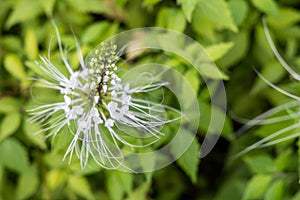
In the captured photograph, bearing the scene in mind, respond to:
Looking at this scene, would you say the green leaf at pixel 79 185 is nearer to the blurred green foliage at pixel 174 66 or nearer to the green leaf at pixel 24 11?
the blurred green foliage at pixel 174 66

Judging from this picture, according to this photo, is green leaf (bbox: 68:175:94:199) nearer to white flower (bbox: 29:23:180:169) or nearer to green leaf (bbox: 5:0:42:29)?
white flower (bbox: 29:23:180:169)

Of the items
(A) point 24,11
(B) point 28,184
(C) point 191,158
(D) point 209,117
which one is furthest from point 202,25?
(B) point 28,184

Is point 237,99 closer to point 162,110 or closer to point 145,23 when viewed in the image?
point 145,23

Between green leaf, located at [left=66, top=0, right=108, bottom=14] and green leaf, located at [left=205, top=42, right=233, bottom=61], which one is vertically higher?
green leaf, located at [left=66, top=0, right=108, bottom=14]

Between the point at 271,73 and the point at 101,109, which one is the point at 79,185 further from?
the point at 271,73

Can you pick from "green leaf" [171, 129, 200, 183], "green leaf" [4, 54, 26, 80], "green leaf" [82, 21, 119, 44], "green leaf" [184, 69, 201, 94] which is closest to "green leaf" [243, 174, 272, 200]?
"green leaf" [171, 129, 200, 183]

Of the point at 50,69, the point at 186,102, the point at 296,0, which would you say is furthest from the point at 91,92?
the point at 296,0
